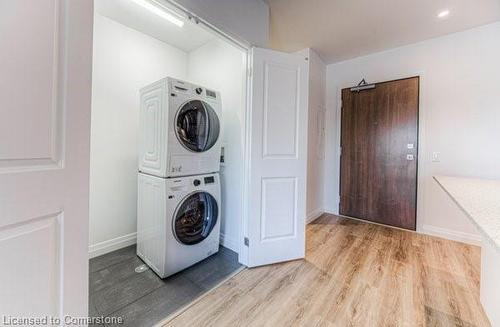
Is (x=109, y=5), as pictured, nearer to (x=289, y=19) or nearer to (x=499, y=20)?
(x=289, y=19)

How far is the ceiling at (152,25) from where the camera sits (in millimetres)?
2082

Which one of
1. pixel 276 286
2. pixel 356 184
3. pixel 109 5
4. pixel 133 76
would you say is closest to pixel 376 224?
pixel 356 184

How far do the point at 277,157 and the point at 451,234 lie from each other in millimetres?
2498

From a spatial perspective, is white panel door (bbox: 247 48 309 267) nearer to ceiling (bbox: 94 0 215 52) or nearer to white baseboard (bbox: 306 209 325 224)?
ceiling (bbox: 94 0 215 52)

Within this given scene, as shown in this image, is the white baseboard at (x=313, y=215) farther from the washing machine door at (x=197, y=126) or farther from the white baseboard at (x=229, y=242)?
the washing machine door at (x=197, y=126)

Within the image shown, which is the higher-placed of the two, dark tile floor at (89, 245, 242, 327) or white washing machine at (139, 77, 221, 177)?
white washing machine at (139, 77, 221, 177)

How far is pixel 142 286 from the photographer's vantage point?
177 cm

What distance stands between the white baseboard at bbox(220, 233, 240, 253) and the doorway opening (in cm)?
1

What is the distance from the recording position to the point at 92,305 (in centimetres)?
156

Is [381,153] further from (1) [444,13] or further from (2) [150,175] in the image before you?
(2) [150,175]

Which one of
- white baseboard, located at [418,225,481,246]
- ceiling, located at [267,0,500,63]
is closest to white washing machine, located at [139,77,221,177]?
ceiling, located at [267,0,500,63]

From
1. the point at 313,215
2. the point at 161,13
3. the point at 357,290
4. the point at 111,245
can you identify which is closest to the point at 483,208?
the point at 357,290

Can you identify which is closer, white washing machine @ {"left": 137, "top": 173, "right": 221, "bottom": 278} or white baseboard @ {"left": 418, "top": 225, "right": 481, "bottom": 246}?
white washing machine @ {"left": 137, "top": 173, "right": 221, "bottom": 278}

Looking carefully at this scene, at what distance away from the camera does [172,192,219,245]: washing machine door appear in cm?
194
